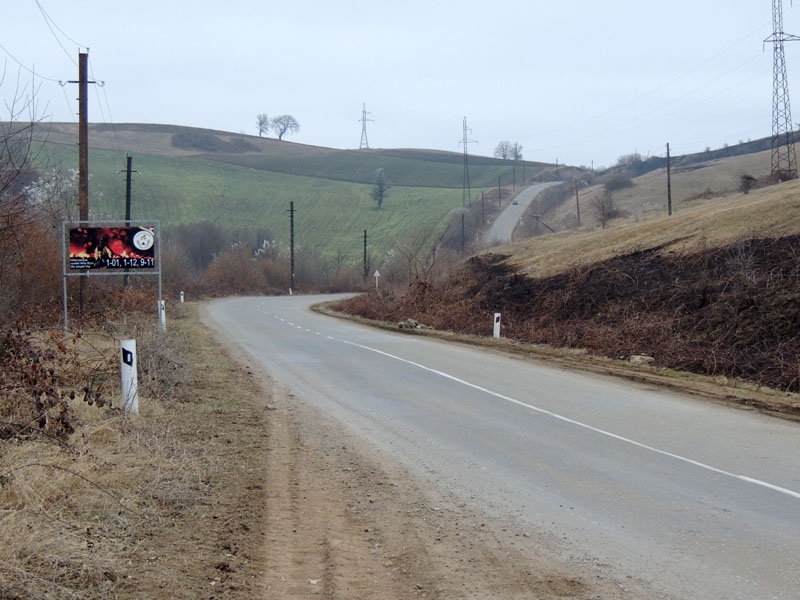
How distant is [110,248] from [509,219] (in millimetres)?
80095

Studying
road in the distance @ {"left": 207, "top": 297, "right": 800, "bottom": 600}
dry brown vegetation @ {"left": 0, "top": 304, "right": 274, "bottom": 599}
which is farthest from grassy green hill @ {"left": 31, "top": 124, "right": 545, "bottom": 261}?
dry brown vegetation @ {"left": 0, "top": 304, "right": 274, "bottom": 599}

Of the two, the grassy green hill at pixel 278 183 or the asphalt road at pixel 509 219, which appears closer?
the asphalt road at pixel 509 219

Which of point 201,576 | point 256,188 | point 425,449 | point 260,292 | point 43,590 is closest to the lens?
point 43,590

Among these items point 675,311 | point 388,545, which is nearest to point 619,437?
point 388,545

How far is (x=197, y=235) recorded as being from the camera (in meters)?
96.0

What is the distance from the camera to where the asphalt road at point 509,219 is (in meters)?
82.8

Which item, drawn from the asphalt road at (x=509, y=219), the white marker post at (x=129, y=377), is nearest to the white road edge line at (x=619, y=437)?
the white marker post at (x=129, y=377)

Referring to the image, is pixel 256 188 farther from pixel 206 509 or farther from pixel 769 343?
pixel 206 509

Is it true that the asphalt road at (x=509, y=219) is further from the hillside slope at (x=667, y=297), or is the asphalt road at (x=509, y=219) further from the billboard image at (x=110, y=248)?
the billboard image at (x=110, y=248)

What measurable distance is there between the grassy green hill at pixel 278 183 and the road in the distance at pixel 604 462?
6343 cm

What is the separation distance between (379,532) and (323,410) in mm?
6556

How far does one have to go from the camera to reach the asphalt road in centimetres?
8281

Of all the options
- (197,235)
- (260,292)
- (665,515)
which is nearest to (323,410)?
(665,515)

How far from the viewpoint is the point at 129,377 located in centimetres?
1057
